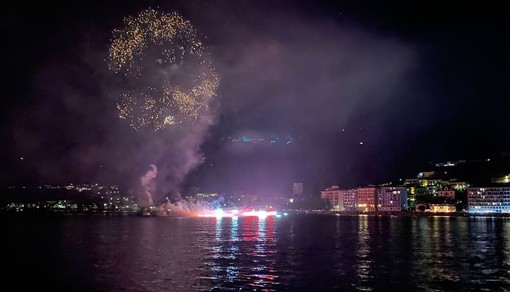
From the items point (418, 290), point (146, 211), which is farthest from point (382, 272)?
point (146, 211)

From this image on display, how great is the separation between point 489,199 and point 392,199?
32123mm

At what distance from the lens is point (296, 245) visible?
132ft

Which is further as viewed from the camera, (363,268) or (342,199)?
(342,199)

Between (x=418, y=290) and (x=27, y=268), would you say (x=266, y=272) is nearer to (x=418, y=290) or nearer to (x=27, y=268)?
(x=418, y=290)

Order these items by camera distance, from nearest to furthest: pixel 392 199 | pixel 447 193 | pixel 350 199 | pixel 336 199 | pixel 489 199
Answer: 1. pixel 489 199
2. pixel 447 193
3. pixel 392 199
4. pixel 350 199
5. pixel 336 199

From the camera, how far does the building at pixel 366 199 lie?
17838 cm

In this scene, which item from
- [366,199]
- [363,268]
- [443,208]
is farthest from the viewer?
[366,199]

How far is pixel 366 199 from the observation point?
181 metres

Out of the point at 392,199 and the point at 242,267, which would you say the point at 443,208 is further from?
the point at 242,267

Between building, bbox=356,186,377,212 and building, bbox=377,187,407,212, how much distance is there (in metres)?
2.52

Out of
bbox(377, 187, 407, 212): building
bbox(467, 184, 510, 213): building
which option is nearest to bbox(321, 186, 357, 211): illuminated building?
bbox(377, 187, 407, 212): building

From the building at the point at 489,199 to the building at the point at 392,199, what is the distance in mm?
23146

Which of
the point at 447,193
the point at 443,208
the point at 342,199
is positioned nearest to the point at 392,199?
the point at 447,193

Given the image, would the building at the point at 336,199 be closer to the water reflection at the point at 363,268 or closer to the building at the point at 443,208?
the building at the point at 443,208
